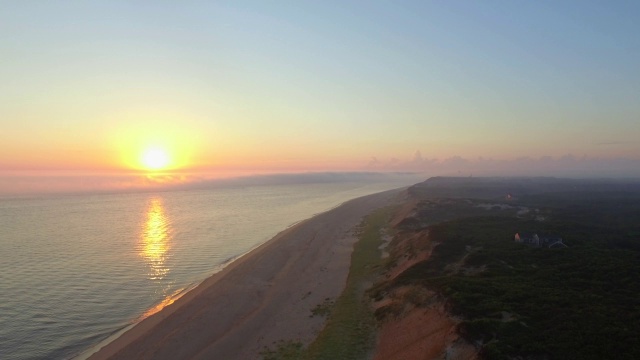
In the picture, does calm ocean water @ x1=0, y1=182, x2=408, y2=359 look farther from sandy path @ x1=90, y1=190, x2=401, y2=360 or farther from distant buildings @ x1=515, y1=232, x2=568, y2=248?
distant buildings @ x1=515, y1=232, x2=568, y2=248

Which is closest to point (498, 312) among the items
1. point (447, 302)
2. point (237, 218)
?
point (447, 302)

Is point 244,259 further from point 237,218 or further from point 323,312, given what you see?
point 237,218

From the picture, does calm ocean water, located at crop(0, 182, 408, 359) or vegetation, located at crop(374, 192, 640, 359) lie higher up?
vegetation, located at crop(374, 192, 640, 359)

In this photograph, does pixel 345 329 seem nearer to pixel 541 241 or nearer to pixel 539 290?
pixel 539 290

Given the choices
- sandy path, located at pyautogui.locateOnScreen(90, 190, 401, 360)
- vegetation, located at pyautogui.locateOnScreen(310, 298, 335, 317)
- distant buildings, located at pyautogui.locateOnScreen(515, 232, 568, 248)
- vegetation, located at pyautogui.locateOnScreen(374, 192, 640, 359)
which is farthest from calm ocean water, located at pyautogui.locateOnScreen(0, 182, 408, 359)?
distant buildings, located at pyautogui.locateOnScreen(515, 232, 568, 248)

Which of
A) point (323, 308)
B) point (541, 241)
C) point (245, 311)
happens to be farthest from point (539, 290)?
point (245, 311)

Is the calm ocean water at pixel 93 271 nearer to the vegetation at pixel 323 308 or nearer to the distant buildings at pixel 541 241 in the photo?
the vegetation at pixel 323 308

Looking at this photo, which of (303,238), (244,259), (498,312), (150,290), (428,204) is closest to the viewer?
(498,312)

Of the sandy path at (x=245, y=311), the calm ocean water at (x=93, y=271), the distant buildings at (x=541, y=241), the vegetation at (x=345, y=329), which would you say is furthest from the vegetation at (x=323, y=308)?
the distant buildings at (x=541, y=241)
